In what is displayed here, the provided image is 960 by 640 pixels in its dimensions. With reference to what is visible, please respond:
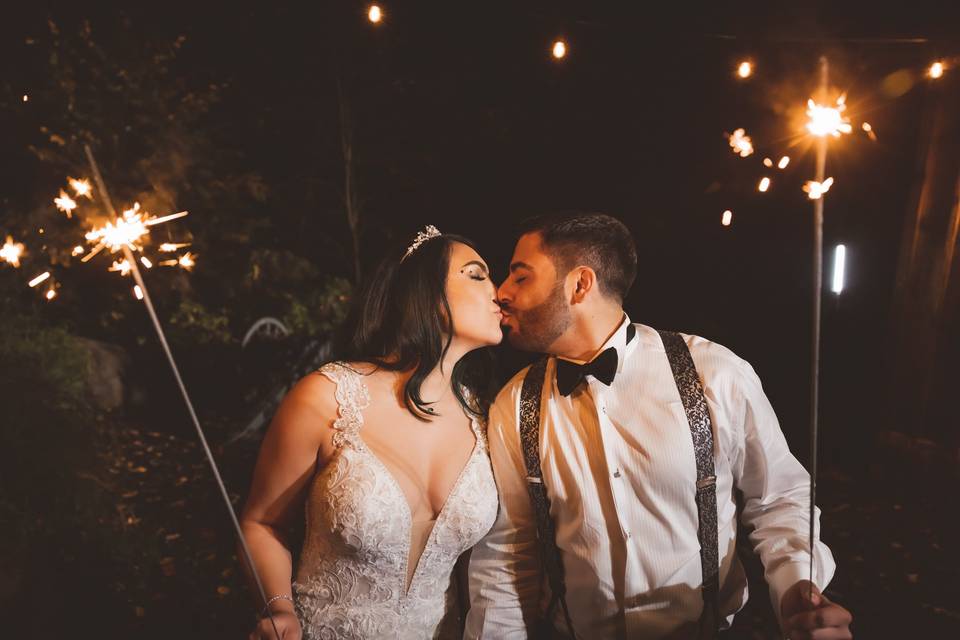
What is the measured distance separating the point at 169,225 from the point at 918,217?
35.4 ft

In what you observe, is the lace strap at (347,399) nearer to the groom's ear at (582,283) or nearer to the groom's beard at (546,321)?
the groom's beard at (546,321)

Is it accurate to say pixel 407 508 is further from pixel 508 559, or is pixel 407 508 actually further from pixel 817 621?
pixel 817 621

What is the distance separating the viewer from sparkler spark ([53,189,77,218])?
922 centimetres

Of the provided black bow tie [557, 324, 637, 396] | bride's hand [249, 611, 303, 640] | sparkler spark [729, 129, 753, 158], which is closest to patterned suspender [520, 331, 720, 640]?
black bow tie [557, 324, 637, 396]

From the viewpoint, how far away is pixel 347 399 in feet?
8.37

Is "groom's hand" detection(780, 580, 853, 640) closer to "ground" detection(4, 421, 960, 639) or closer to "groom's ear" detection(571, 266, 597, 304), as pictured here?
"groom's ear" detection(571, 266, 597, 304)

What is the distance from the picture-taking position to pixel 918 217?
5.53 m

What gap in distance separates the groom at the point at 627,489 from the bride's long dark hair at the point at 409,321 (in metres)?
0.39

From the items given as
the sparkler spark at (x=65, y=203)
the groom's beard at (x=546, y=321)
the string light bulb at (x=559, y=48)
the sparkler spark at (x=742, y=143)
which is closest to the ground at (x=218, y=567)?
the groom's beard at (x=546, y=321)

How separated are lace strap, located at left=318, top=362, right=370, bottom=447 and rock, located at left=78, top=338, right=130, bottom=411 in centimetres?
820

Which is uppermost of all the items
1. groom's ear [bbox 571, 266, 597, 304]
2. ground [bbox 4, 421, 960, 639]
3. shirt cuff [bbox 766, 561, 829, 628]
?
groom's ear [bbox 571, 266, 597, 304]

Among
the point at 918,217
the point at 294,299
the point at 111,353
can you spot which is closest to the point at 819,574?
the point at 918,217

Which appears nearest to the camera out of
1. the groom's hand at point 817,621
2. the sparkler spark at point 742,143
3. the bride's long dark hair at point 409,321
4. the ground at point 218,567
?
the groom's hand at point 817,621

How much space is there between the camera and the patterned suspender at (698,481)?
2.23 meters
